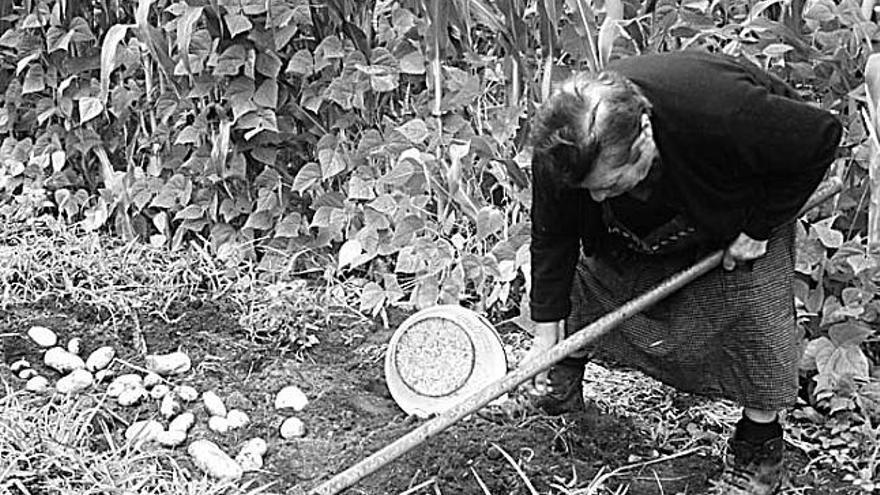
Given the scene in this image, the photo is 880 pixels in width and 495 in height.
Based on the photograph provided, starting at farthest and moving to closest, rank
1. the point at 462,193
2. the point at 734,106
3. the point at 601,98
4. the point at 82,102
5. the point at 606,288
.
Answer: the point at 82,102
the point at 462,193
the point at 606,288
the point at 734,106
the point at 601,98

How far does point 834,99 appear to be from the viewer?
7.82ft

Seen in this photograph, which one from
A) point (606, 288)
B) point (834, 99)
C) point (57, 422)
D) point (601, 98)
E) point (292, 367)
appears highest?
point (601, 98)

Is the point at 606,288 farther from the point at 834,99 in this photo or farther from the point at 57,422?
the point at 57,422

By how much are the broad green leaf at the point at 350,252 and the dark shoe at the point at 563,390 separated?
714 millimetres

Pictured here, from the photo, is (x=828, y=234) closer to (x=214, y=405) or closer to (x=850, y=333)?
(x=850, y=333)

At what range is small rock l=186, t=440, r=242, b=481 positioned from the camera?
2246 millimetres

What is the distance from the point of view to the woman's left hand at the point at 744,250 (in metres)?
2.03

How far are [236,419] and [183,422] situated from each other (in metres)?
0.11

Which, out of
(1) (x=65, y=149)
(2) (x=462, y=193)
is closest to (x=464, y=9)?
(2) (x=462, y=193)

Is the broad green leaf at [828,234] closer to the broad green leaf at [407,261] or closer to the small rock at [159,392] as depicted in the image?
the broad green leaf at [407,261]

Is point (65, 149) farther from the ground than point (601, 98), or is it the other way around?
point (601, 98)

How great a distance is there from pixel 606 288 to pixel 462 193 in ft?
2.05

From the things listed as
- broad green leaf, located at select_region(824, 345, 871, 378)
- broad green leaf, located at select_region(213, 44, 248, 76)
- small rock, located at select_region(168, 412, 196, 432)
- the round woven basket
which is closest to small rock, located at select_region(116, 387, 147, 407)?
small rock, located at select_region(168, 412, 196, 432)

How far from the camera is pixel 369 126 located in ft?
10.1
